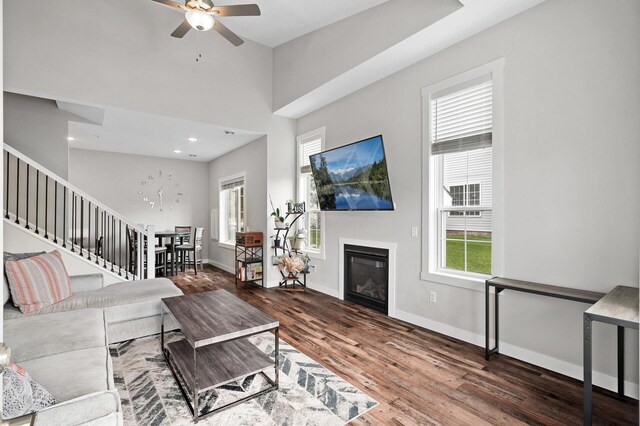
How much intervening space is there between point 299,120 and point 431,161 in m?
2.91

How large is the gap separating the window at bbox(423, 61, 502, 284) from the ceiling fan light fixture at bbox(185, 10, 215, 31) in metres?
2.37

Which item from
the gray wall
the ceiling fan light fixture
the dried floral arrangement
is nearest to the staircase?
the gray wall

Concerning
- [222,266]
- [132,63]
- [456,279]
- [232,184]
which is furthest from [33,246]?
[456,279]

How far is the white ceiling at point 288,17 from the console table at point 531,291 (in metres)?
3.23

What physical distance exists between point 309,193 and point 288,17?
2.65 meters

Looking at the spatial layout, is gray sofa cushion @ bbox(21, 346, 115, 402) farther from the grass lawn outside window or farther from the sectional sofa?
the grass lawn outside window

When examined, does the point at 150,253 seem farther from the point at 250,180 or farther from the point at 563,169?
the point at 563,169

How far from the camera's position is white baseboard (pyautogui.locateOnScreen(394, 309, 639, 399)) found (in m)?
2.50

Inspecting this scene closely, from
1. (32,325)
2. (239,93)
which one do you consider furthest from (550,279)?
(239,93)

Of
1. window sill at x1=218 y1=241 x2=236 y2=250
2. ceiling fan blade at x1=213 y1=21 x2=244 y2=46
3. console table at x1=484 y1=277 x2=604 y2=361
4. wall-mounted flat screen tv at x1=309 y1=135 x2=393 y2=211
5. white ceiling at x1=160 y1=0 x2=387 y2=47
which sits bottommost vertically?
window sill at x1=218 y1=241 x2=236 y2=250

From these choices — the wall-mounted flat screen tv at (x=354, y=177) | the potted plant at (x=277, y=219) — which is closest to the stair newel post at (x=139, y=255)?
the potted plant at (x=277, y=219)

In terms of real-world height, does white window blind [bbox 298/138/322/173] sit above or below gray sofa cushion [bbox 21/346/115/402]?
above

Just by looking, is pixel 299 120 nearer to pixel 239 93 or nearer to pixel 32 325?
pixel 239 93

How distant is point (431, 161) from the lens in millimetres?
3740
